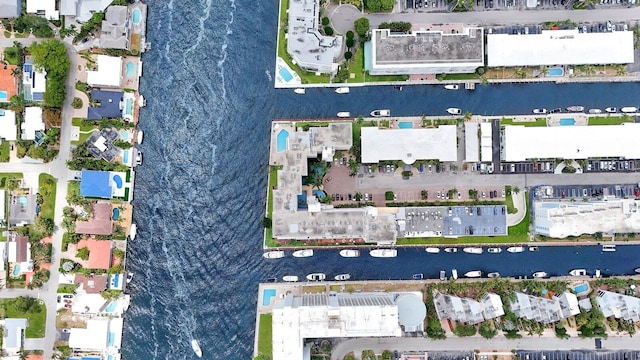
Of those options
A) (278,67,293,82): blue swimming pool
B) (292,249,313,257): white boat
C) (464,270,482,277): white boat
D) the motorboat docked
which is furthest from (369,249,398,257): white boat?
the motorboat docked

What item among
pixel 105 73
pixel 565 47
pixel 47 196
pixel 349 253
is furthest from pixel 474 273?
pixel 47 196

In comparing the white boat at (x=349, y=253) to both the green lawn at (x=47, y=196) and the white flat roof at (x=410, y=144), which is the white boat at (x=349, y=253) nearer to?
the white flat roof at (x=410, y=144)

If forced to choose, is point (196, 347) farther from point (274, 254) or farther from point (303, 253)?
point (303, 253)

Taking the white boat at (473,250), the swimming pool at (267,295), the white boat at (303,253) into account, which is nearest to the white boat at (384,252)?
the white boat at (303,253)

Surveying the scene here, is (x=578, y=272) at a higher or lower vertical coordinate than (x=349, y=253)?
lower

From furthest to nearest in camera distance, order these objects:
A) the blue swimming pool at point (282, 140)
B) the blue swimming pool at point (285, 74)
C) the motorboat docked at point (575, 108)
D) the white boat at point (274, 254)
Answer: the blue swimming pool at point (285, 74) → the motorboat docked at point (575, 108) → the white boat at point (274, 254) → the blue swimming pool at point (282, 140)

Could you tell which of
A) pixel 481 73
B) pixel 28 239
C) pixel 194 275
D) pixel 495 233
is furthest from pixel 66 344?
pixel 481 73

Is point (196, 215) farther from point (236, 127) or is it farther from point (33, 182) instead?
point (33, 182)
